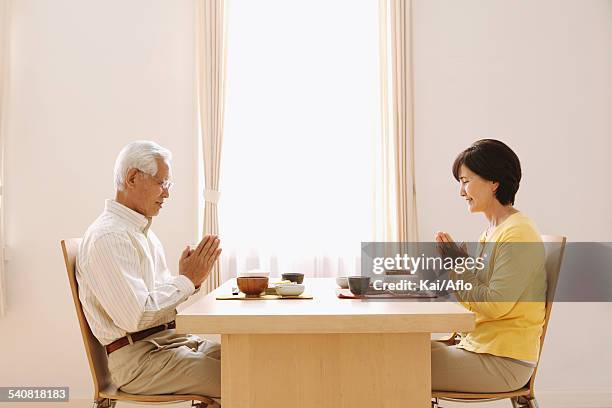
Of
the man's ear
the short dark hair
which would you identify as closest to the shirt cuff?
the man's ear

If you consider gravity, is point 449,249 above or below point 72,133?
below

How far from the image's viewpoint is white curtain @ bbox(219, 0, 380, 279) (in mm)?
3629

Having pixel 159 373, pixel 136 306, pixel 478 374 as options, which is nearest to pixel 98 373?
pixel 159 373

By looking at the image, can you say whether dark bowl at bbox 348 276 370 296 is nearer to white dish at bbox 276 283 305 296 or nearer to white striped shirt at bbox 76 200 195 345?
white dish at bbox 276 283 305 296

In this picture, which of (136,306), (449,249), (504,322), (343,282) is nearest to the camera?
(136,306)

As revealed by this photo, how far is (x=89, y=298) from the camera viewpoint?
2.03 m

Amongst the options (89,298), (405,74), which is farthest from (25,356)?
(405,74)

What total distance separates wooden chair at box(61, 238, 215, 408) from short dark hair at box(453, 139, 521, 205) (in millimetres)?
1251

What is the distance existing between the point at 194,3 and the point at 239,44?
363 mm

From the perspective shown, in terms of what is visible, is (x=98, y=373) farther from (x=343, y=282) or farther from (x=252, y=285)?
(x=343, y=282)

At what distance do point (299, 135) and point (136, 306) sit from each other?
77.1 inches

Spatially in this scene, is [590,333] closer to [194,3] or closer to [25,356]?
[194,3]

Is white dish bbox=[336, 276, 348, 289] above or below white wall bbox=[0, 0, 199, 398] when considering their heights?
below

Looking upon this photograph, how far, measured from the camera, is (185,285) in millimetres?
2039
